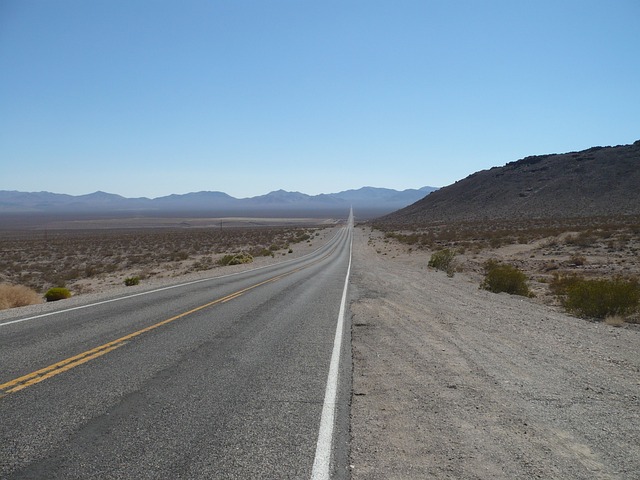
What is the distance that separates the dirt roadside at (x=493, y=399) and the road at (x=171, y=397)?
0.45 metres

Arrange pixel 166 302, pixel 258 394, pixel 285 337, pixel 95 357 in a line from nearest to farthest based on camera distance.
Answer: pixel 258 394
pixel 95 357
pixel 285 337
pixel 166 302

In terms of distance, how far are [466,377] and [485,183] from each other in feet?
461

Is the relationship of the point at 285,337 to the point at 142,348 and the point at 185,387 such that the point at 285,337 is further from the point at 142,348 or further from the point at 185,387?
the point at 185,387

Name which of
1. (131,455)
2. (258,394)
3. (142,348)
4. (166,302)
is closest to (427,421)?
(258,394)

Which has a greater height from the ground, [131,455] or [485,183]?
[485,183]

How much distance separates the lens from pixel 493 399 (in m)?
5.64

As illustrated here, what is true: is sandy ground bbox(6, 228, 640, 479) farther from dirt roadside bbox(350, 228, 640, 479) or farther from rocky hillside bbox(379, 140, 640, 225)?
rocky hillside bbox(379, 140, 640, 225)

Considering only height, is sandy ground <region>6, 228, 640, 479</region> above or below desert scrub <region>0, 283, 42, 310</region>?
above

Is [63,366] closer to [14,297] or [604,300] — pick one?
[14,297]

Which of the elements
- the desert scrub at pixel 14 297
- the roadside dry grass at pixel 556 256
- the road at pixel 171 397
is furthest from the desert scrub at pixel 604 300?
the desert scrub at pixel 14 297

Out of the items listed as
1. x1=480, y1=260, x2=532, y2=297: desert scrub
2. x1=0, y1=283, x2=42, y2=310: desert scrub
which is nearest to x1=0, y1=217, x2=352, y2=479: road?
x1=0, y1=283, x2=42, y2=310: desert scrub

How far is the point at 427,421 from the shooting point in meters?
4.95

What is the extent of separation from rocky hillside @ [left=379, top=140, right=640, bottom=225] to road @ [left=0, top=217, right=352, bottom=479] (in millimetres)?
87628

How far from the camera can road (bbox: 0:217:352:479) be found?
4000 millimetres
